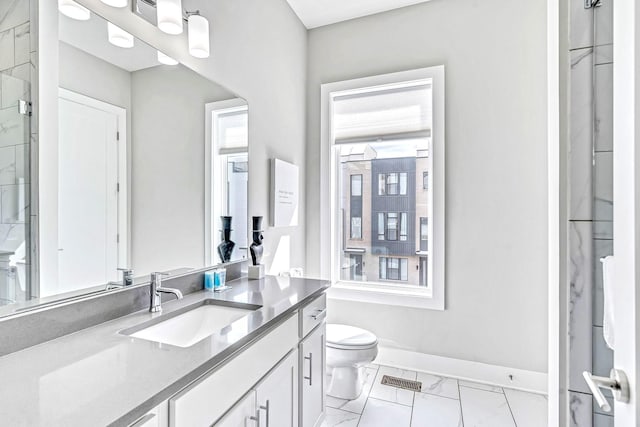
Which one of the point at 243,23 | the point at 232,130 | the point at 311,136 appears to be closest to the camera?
the point at 232,130

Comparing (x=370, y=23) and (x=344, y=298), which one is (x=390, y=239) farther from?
(x=370, y=23)

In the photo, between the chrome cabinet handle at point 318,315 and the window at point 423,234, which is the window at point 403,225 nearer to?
the window at point 423,234

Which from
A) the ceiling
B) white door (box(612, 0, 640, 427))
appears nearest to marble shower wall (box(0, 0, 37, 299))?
white door (box(612, 0, 640, 427))

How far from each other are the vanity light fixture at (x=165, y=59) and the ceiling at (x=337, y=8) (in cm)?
147

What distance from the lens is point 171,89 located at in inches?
57.6

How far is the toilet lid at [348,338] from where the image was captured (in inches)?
Answer: 78.8

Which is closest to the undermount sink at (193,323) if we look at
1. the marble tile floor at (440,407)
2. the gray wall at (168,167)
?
the gray wall at (168,167)

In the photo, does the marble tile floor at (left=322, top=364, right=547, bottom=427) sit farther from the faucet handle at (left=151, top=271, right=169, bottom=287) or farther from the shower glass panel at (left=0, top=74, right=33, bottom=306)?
the shower glass panel at (left=0, top=74, right=33, bottom=306)

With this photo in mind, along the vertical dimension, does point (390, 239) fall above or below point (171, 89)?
below

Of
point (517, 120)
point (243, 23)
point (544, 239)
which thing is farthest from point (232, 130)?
point (544, 239)

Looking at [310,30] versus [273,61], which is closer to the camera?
[273,61]

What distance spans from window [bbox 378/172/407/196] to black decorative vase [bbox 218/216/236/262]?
1.40 meters

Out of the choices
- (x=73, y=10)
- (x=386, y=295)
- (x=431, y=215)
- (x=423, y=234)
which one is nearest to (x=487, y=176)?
(x=431, y=215)

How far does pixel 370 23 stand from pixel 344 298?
2.32 meters
